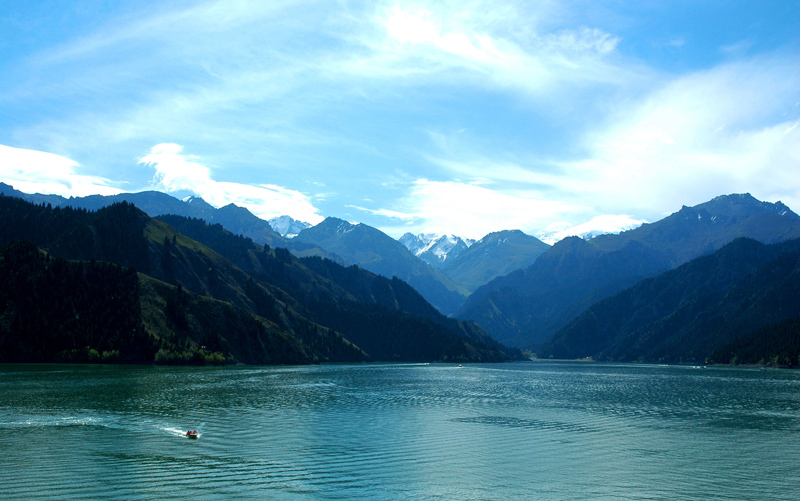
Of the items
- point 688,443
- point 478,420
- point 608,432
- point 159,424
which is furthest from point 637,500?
point 159,424

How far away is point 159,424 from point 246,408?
74.2 feet

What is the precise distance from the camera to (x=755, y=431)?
267 feet

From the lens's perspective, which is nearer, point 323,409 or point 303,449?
point 303,449

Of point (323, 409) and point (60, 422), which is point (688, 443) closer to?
point (323, 409)

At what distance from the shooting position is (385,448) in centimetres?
6575

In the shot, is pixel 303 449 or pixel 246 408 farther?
pixel 246 408

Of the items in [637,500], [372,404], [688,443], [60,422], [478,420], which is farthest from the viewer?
[372,404]

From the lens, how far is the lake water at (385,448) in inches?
1876

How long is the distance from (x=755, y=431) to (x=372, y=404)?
206 feet

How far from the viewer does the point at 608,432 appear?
79500 millimetres

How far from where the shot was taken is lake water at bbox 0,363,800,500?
156ft

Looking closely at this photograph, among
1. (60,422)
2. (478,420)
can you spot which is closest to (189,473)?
(60,422)

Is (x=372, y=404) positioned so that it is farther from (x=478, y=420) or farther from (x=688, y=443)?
(x=688, y=443)

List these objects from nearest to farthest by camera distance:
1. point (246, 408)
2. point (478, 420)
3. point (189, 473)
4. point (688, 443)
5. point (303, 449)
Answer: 1. point (189, 473)
2. point (303, 449)
3. point (688, 443)
4. point (478, 420)
5. point (246, 408)
